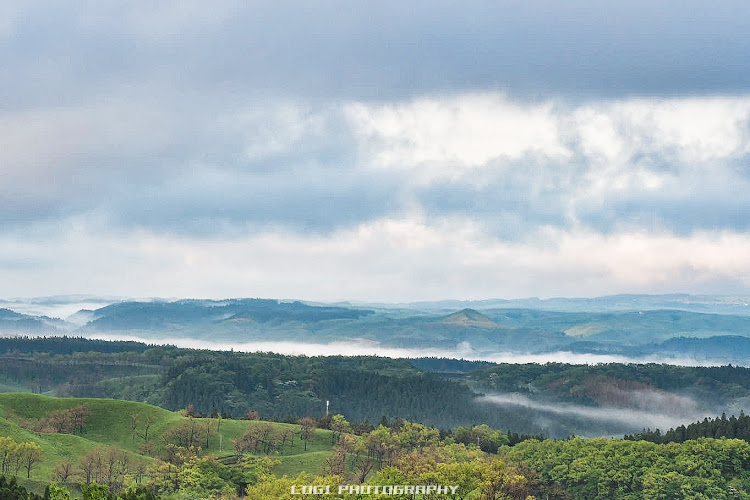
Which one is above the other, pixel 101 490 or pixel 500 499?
pixel 101 490

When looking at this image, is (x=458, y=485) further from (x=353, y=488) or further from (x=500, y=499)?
(x=353, y=488)

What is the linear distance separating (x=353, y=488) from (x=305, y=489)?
1256 centimetres

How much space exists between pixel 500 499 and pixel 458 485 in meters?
9.90

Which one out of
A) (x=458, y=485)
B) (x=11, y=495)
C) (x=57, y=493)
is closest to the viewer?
(x=57, y=493)

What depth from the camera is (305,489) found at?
184 metres

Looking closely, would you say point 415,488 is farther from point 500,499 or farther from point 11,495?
point 11,495

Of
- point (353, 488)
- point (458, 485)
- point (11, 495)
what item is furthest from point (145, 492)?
point (458, 485)

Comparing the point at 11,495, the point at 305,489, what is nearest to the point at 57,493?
the point at 11,495

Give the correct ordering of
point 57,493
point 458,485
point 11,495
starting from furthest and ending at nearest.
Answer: point 458,485
point 11,495
point 57,493

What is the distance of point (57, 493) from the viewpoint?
133 m

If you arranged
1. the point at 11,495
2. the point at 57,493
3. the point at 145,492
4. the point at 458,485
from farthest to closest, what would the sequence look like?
the point at 458,485 < the point at 145,492 < the point at 11,495 < the point at 57,493

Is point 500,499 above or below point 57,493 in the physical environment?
below

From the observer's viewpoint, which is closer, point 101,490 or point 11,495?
point 101,490

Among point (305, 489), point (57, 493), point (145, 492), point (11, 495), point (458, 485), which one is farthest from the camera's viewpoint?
point (458, 485)
